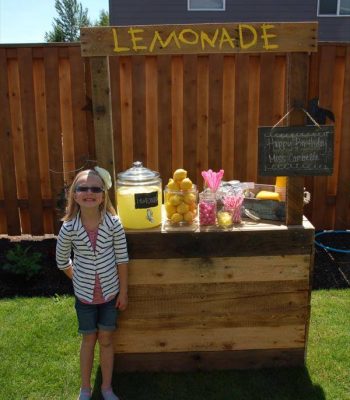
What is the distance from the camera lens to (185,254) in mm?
2762

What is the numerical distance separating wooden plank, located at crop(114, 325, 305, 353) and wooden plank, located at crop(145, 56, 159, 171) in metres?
2.51

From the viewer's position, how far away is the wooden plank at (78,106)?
4828 mm

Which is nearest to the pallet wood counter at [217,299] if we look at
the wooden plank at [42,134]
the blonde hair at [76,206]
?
the blonde hair at [76,206]

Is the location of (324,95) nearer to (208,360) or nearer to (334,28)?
(208,360)

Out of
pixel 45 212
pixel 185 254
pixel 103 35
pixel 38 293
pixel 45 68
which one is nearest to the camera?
pixel 103 35

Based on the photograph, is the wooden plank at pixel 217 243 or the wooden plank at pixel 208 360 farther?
the wooden plank at pixel 208 360

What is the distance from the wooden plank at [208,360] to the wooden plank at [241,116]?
2.50 m

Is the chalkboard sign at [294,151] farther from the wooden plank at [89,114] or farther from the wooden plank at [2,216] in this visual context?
the wooden plank at [2,216]

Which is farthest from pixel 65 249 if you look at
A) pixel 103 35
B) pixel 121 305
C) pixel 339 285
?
pixel 339 285

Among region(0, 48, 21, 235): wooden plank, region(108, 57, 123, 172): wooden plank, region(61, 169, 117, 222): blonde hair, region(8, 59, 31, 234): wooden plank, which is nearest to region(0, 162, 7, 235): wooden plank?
region(0, 48, 21, 235): wooden plank

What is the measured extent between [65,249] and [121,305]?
46cm

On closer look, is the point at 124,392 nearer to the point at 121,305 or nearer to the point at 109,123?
the point at 121,305

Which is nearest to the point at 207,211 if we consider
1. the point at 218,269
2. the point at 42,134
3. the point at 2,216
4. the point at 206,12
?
the point at 218,269

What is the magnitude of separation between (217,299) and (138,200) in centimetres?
78
